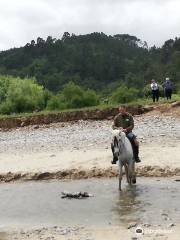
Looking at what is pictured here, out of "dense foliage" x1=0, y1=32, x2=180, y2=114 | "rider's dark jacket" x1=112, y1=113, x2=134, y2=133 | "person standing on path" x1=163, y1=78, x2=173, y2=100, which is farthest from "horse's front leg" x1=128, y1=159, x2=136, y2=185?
"dense foliage" x1=0, y1=32, x2=180, y2=114

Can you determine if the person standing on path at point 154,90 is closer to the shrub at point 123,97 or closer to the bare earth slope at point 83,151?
the bare earth slope at point 83,151

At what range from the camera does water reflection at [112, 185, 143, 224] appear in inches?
434

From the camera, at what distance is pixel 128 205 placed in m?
12.3

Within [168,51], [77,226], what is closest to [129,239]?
[77,226]

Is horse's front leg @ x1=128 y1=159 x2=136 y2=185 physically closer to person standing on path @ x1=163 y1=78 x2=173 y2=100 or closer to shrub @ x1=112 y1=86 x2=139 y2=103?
person standing on path @ x1=163 y1=78 x2=173 y2=100

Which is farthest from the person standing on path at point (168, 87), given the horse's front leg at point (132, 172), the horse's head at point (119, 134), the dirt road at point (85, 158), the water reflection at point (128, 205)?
the horse's head at point (119, 134)

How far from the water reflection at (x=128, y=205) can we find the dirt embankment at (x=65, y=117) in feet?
57.7

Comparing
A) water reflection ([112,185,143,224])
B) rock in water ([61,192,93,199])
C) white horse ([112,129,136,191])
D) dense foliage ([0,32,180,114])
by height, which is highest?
dense foliage ([0,32,180,114])

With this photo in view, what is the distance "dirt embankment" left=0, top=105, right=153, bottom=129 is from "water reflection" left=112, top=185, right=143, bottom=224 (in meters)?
17.6

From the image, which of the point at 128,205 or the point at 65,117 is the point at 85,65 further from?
the point at 128,205

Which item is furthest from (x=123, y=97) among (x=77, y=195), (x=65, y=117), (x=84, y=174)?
(x=77, y=195)

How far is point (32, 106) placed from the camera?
169ft

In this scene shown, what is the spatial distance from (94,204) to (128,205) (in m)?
0.88

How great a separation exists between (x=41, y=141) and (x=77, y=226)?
15.3 metres
